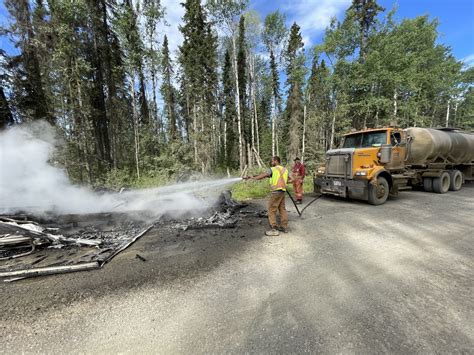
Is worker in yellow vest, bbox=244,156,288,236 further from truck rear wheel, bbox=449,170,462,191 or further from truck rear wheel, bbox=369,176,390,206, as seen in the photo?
truck rear wheel, bbox=449,170,462,191

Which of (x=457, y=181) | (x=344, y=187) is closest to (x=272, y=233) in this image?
(x=344, y=187)

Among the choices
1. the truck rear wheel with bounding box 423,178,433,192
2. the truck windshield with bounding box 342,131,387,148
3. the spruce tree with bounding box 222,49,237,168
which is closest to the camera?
the truck windshield with bounding box 342,131,387,148

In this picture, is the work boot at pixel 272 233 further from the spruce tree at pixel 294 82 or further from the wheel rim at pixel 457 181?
the spruce tree at pixel 294 82

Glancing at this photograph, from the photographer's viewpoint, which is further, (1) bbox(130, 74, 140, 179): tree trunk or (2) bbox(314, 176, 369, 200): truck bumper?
(1) bbox(130, 74, 140, 179): tree trunk

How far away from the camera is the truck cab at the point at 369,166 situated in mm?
7645

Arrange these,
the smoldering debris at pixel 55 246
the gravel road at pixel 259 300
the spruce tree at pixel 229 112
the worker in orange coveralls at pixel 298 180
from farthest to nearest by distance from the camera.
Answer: the spruce tree at pixel 229 112 → the worker in orange coveralls at pixel 298 180 → the smoldering debris at pixel 55 246 → the gravel road at pixel 259 300

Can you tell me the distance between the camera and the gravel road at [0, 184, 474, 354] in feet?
6.92

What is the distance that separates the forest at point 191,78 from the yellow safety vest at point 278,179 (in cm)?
885

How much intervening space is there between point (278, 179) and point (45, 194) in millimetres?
7240

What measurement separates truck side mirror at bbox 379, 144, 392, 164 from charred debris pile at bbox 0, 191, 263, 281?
17.2ft

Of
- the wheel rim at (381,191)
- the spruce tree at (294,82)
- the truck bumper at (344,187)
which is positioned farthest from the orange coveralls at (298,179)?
the spruce tree at (294,82)

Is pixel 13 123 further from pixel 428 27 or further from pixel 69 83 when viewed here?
pixel 428 27

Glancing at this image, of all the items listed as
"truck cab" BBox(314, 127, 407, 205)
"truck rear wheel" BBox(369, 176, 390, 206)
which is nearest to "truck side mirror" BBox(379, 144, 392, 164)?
"truck cab" BBox(314, 127, 407, 205)

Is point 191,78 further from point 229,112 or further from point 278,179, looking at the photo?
point 278,179
